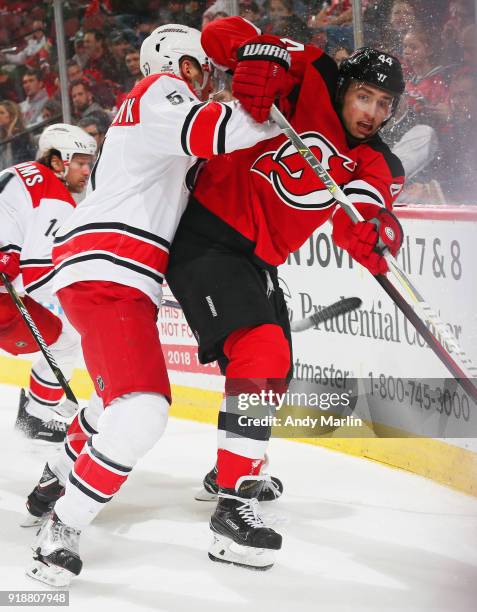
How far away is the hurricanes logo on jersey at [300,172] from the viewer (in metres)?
2.10

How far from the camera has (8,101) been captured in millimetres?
5477

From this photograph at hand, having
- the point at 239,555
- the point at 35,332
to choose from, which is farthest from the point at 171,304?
the point at 239,555

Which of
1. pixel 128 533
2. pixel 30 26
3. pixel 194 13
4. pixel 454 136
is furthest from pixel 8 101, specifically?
pixel 128 533

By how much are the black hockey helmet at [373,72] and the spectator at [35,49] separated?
3.39m

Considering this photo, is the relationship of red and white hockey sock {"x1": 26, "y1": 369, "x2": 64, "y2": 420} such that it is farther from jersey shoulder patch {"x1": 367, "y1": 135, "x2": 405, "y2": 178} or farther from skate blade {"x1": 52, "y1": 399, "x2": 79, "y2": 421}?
jersey shoulder patch {"x1": 367, "y1": 135, "x2": 405, "y2": 178}

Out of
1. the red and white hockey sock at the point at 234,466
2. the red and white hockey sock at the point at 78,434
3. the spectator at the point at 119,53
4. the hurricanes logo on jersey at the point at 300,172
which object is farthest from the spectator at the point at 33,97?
the red and white hockey sock at the point at 234,466

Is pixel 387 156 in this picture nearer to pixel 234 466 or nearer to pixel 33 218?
pixel 234 466

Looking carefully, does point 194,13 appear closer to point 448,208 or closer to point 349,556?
point 448,208

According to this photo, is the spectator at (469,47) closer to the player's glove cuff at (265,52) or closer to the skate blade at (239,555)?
the player's glove cuff at (265,52)

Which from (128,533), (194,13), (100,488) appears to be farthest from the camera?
(194,13)

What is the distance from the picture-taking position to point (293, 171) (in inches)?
83.0

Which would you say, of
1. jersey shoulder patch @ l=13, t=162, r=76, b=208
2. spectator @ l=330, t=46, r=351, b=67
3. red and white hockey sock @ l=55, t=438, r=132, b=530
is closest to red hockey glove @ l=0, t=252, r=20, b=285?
jersey shoulder patch @ l=13, t=162, r=76, b=208

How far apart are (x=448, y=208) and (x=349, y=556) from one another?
113cm

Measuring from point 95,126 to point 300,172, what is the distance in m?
2.90
